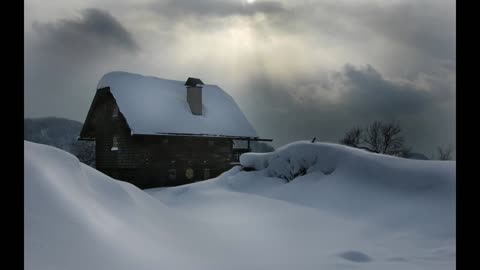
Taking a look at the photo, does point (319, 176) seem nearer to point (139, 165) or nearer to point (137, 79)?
point (139, 165)

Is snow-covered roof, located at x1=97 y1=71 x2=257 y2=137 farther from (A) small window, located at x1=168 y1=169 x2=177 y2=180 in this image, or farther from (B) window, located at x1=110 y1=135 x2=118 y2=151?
(B) window, located at x1=110 y1=135 x2=118 y2=151

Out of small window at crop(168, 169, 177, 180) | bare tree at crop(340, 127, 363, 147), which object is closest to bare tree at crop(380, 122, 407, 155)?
bare tree at crop(340, 127, 363, 147)

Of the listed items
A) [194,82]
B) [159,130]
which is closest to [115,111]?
[159,130]

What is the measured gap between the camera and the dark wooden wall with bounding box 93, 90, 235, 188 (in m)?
21.3

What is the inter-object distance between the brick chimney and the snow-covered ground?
13.2 meters

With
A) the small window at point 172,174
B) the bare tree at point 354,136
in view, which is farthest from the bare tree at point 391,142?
the small window at point 172,174

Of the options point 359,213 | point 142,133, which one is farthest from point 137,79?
point 359,213

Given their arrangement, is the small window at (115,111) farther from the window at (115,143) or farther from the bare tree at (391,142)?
the bare tree at (391,142)

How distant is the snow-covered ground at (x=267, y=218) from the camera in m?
3.51

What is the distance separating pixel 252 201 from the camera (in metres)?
8.45

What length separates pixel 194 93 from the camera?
2417 centimetres

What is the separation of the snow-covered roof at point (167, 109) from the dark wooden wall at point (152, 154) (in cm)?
74

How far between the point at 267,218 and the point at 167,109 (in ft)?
53.3

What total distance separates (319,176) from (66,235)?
737 centimetres
